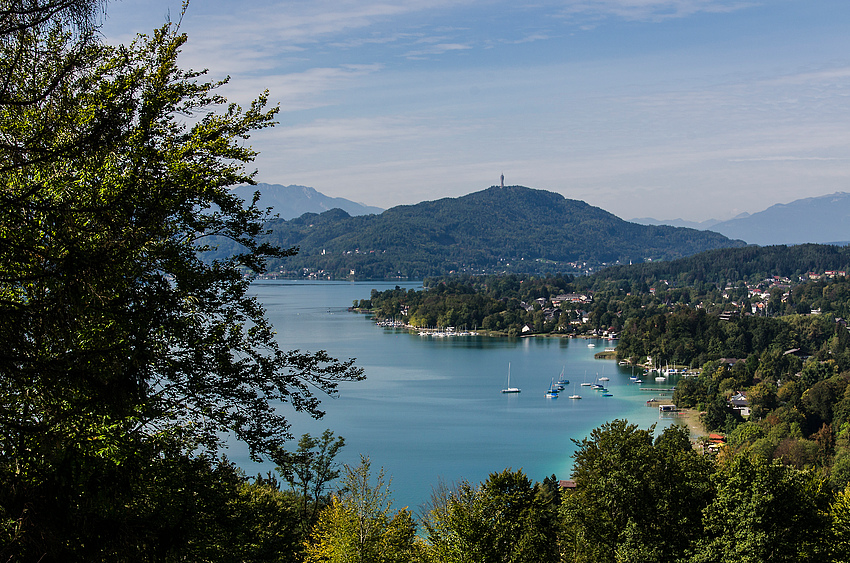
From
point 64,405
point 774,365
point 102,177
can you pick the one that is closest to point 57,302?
point 64,405

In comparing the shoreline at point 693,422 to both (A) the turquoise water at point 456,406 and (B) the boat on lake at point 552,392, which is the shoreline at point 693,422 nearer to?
(A) the turquoise water at point 456,406

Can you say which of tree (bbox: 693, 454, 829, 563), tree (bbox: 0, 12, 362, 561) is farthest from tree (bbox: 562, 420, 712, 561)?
tree (bbox: 0, 12, 362, 561)

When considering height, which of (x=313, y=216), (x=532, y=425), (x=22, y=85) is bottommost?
(x=532, y=425)

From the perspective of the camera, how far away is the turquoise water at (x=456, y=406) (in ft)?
60.6

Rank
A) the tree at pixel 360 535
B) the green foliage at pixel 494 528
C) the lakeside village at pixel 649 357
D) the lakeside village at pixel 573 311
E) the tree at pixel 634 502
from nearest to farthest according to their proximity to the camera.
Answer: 1. the tree at pixel 360 535
2. the green foliage at pixel 494 528
3. the tree at pixel 634 502
4. the lakeside village at pixel 649 357
5. the lakeside village at pixel 573 311

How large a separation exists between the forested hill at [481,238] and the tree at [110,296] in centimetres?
10194

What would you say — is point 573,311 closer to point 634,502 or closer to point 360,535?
point 634,502

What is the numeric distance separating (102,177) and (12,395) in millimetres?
961

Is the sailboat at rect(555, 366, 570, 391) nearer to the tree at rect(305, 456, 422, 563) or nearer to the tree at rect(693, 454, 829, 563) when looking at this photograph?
the tree at rect(693, 454, 829, 563)

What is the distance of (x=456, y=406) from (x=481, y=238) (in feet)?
422

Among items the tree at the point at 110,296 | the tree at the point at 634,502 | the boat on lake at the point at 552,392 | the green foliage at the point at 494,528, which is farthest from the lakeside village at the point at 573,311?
the tree at the point at 110,296

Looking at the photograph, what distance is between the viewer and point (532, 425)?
947 inches

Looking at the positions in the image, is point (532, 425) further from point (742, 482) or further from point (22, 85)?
point (22, 85)

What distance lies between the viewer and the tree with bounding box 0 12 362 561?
2598 mm
